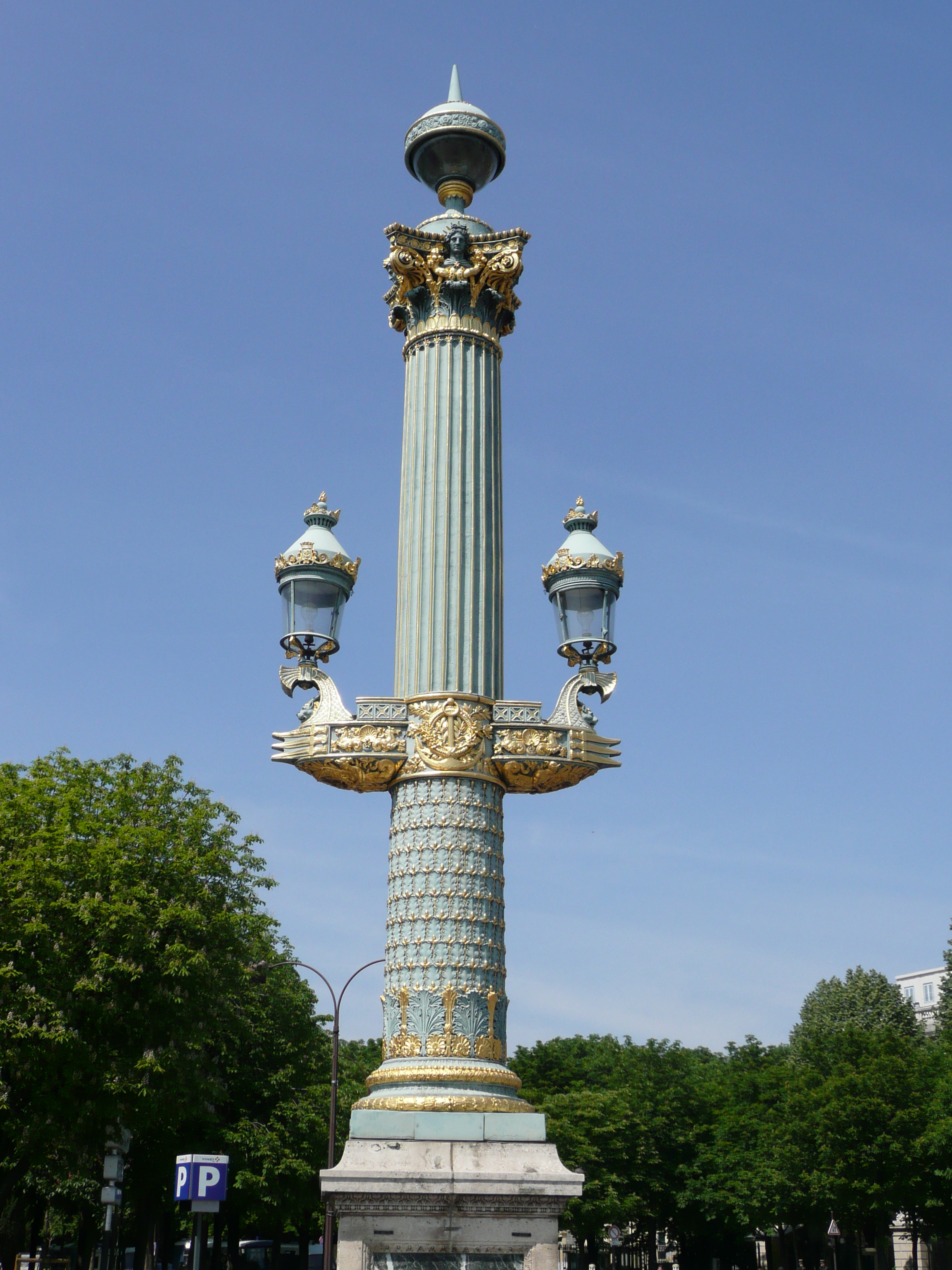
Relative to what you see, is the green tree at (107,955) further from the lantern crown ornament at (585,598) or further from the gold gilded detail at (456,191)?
the gold gilded detail at (456,191)

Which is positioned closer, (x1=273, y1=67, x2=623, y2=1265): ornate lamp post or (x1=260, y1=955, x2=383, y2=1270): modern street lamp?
(x1=273, y1=67, x2=623, y2=1265): ornate lamp post

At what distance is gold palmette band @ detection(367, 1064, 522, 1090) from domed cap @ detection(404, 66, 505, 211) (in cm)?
1231

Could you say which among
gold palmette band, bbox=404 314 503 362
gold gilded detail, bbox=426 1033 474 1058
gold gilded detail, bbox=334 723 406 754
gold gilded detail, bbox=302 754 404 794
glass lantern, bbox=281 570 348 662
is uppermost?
gold palmette band, bbox=404 314 503 362

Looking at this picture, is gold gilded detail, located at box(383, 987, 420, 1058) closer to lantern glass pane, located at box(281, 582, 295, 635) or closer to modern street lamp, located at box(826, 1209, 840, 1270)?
lantern glass pane, located at box(281, 582, 295, 635)

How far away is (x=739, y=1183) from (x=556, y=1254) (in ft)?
146

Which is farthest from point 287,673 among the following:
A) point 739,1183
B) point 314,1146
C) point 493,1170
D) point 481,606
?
point 739,1183

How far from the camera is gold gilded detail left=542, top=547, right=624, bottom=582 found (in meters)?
17.8

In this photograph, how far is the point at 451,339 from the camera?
59.6 ft

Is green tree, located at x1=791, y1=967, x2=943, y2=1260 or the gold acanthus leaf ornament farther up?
the gold acanthus leaf ornament

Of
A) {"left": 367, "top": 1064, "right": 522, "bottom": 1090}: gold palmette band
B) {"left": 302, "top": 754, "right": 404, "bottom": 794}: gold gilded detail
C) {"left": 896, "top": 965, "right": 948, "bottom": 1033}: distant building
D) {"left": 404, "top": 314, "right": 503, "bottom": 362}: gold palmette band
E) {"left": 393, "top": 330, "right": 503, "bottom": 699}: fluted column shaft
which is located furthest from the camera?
{"left": 896, "top": 965, "right": 948, "bottom": 1033}: distant building

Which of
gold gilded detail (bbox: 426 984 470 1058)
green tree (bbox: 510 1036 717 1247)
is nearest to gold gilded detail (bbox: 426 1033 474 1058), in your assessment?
gold gilded detail (bbox: 426 984 470 1058)

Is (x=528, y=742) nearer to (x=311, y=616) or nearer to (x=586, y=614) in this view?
(x=586, y=614)

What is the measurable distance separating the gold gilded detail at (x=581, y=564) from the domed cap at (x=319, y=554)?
2.74 m

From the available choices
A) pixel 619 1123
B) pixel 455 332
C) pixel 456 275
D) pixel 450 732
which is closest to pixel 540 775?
pixel 450 732
